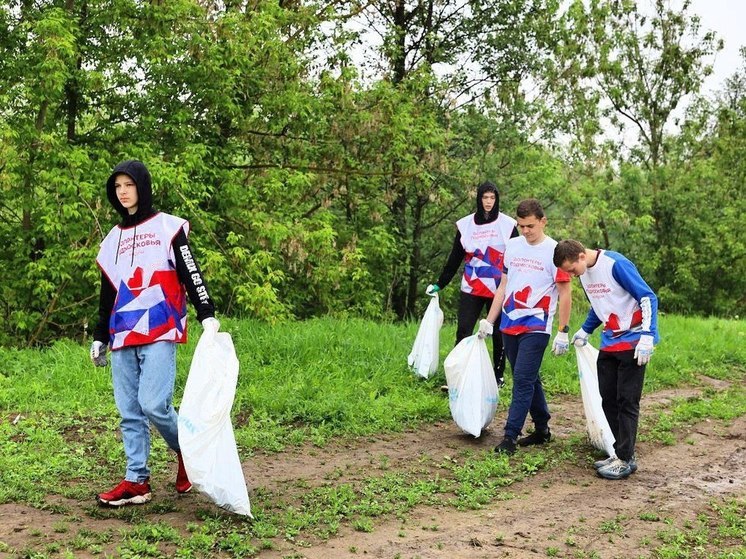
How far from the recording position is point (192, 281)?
4.21 metres

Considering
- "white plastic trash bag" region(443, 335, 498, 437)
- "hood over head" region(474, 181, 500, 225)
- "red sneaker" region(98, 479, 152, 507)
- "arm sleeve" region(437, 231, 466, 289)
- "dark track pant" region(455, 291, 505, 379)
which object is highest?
"hood over head" region(474, 181, 500, 225)

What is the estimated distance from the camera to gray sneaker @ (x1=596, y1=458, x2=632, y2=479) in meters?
5.22

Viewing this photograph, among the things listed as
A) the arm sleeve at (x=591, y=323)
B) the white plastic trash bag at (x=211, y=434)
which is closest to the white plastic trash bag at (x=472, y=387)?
the arm sleeve at (x=591, y=323)

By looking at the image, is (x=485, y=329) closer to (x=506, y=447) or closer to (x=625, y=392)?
(x=506, y=447)

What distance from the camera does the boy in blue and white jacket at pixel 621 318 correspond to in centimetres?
511

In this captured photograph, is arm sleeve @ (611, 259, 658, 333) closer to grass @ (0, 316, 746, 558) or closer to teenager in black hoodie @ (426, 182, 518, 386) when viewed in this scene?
grass @ (0, 316, 746, 558)

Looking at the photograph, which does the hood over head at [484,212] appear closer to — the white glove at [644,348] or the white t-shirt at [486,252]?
the white t-shirt at [486,252]

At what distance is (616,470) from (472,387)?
1.19 meters

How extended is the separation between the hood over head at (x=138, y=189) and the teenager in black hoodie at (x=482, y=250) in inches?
126

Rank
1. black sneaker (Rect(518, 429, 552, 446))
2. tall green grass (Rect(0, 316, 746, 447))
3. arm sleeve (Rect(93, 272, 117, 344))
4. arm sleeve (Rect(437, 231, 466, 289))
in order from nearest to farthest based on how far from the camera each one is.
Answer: arm sleeve (Rect(93, 272, 117, 344)) < black sneaker (Rect(518, 429, 552, 446)) < tall green grass (Rect(0, 316, 746, 447)) < arm sleeve (Rect(437, 231, 466, 289))

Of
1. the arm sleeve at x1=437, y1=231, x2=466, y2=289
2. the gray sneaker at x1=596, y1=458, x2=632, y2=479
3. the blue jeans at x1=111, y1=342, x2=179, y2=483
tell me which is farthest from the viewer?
the arm sleeve at x1=437, y1=231, x2=466, y2=289

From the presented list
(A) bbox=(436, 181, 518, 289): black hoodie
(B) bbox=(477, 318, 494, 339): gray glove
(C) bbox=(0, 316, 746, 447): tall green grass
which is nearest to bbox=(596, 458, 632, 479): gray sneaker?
(B) bbox=(477, 318, 494, 339): gray glove

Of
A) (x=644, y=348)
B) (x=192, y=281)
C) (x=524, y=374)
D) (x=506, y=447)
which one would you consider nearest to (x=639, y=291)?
(x=644, y=348)

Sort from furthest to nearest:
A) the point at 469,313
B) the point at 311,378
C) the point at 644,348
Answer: the point at 311,378
the point at 469,313
the point at 644,348
